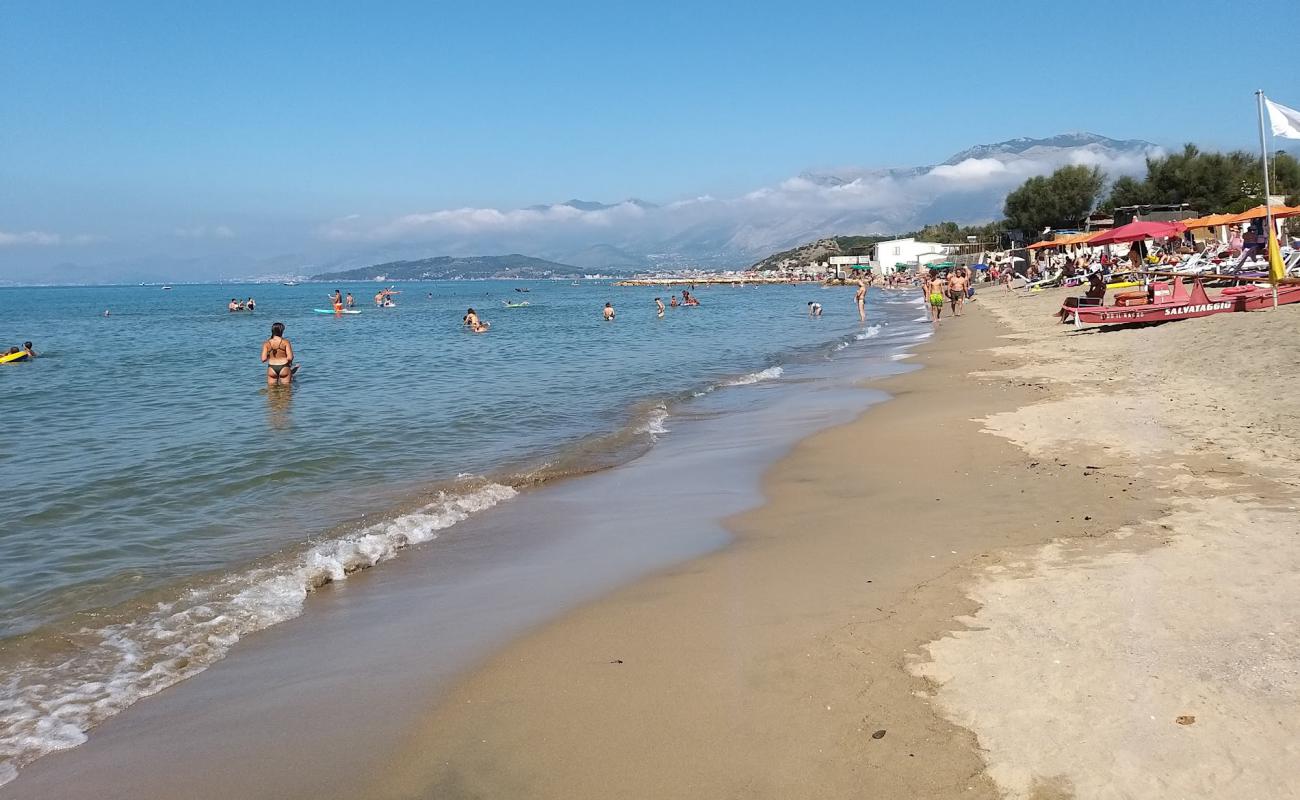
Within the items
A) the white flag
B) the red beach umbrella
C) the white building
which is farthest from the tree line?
the white flag

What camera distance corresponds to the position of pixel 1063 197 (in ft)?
261

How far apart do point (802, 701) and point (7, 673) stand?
4.60 meters

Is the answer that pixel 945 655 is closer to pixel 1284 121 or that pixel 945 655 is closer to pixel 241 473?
pixel 241 473

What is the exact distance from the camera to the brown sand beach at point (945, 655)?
135 inches

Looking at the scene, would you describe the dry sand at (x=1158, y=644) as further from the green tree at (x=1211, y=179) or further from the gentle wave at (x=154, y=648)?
the green tree at (x=1211, y=179)

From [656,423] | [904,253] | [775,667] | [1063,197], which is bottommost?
[775,667]

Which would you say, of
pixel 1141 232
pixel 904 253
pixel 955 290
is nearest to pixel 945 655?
pixel 1141 232

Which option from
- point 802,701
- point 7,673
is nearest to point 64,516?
point 7,673

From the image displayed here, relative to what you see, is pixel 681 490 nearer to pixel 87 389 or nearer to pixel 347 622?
pixel 347 622

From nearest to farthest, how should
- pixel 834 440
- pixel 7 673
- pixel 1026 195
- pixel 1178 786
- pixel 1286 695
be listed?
pixel 1178 786
pixel 1286 695
pixel 7 673
pixel 834 440
pixel 1026 195

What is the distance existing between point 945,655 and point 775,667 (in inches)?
33.5

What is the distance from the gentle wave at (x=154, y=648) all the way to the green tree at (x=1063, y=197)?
8216 centimetres

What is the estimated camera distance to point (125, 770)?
391cm

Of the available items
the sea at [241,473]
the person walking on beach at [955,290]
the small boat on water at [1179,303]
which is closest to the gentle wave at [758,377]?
the sea at [241,473]
